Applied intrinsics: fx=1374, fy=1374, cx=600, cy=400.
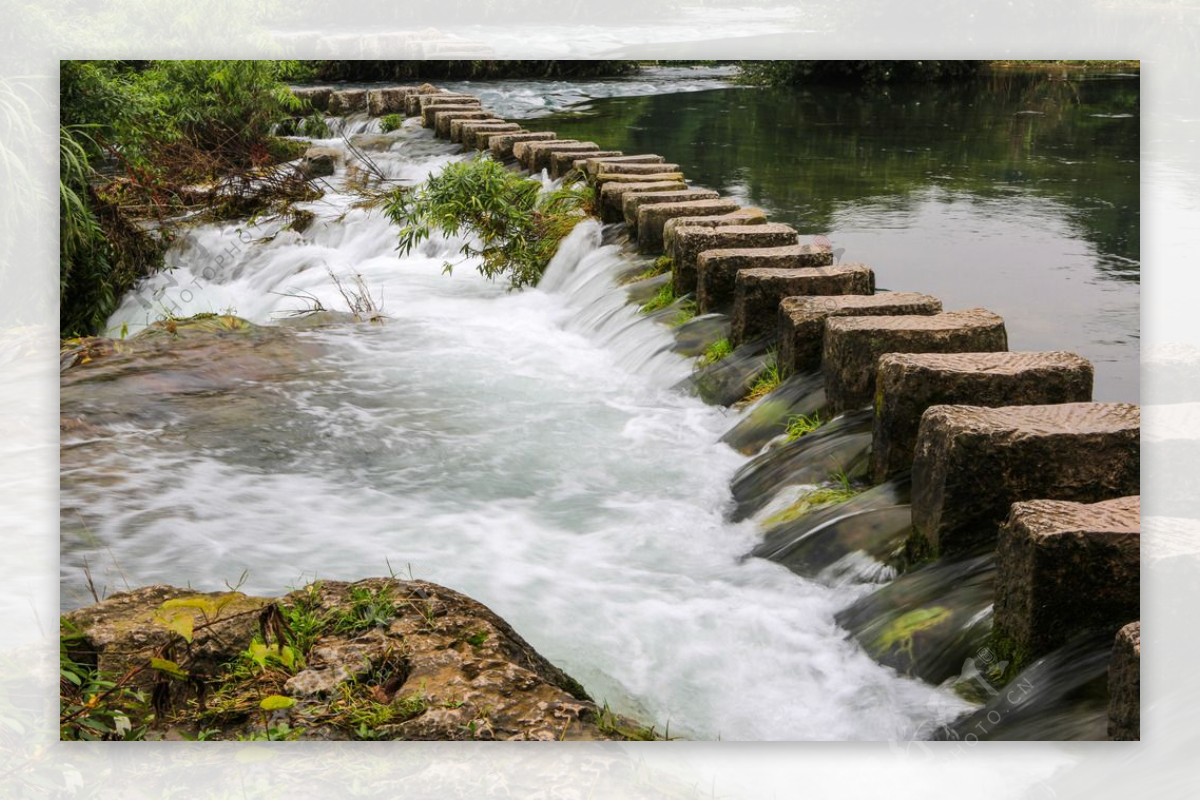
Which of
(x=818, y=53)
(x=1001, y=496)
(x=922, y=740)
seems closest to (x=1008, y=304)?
(x=818, y=53)

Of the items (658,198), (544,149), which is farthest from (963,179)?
(544,149)

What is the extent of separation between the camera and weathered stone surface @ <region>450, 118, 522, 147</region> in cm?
1088

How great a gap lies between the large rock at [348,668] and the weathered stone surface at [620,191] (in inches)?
179

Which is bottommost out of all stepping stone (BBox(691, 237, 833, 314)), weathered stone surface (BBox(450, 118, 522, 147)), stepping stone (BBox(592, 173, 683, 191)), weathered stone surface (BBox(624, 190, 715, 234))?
stepping stone (BBox(691, 237, 833, 314))

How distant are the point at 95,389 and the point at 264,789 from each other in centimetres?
267

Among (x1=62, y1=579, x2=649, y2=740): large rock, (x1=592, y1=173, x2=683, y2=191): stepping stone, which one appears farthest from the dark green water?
(x1=62, y1=579, x2=649, y2=740): large rock

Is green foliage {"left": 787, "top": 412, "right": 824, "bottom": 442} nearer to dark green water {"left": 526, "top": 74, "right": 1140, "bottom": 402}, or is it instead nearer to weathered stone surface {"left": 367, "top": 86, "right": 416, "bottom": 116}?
dark green water {"left": 526, "top": 74, "right": 1140, "bottom": 402}

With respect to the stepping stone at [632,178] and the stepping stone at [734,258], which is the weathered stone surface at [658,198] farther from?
the stepping stone at [734,258]

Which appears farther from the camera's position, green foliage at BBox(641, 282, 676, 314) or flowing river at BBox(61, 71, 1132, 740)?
green foliage at BBox(641, 282, 676, 314)

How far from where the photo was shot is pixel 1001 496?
3982 mm

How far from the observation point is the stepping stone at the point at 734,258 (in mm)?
6223

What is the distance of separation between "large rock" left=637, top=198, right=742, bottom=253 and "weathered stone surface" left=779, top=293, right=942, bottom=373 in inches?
73.8

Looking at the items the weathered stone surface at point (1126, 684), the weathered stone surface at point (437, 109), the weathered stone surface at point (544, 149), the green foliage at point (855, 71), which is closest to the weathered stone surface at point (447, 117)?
the weathered stone surface at point (437, 109)

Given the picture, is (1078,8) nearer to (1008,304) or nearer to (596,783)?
(1008,304)
